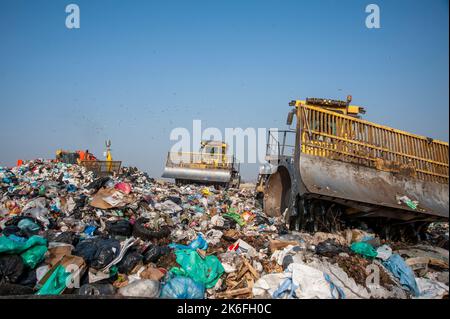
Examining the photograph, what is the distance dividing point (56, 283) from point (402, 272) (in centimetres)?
391

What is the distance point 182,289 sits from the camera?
10.2ft

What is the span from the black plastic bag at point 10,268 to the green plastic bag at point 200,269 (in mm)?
1608

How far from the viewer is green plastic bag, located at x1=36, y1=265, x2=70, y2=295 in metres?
3.10

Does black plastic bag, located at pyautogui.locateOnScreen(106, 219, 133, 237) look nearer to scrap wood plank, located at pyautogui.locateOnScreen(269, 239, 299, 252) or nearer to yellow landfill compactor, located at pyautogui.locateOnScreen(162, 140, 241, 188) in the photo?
scrap wood plank, located at pyautogui.locateOnScreen(269, 239, 299, 252)

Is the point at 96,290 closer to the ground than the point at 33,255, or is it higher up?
closer to the ground

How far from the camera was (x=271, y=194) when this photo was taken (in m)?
7.12

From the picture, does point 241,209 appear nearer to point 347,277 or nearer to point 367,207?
point 367,207

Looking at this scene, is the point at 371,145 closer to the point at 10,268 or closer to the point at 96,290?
the point at 96,290

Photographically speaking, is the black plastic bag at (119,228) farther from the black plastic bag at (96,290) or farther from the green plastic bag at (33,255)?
the black plastic bag at (96,290)

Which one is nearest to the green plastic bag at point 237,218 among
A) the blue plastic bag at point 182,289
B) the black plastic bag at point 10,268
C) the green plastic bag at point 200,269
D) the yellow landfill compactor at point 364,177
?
the yellow landfill compactor at point 364,177

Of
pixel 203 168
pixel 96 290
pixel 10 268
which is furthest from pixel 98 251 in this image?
pixel 203 168

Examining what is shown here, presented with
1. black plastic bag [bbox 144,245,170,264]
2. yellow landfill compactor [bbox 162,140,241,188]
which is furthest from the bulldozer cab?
black plastic bag [bbox 144,245,170,264]

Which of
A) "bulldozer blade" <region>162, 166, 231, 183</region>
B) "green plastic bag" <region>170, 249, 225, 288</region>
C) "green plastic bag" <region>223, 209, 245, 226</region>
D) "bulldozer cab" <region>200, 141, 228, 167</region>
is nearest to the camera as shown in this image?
"green plastic bag" <region>170, 249, 225, 288</region>
